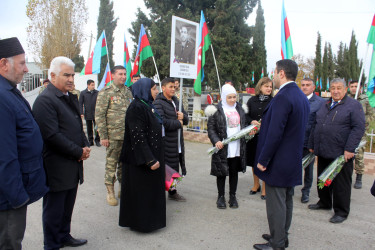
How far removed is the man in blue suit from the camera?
2.90m

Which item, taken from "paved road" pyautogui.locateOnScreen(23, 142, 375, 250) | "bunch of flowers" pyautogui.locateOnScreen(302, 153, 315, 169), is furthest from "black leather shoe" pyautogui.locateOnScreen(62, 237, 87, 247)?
"bunch of flowers" pyautogui.locateOnScreen(302, 153, 315, 169)

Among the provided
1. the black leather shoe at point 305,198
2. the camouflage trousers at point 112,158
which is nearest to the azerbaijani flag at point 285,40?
the black leather shoe at point 305,198

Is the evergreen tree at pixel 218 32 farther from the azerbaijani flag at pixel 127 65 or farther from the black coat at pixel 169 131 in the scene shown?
the black coat at pixel 169 131

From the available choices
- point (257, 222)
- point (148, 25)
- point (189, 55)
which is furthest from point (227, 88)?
point (148, 25)

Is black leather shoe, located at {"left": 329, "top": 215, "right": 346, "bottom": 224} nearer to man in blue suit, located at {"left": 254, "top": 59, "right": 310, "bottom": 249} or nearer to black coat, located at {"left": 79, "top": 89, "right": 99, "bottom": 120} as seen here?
man in blue suit, located at {"left": 254, "top": 59, "right": 310, "bottom": 249}

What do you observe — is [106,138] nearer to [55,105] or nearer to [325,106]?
[55,105]

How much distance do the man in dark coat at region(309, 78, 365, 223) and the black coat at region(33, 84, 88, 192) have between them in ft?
11.1

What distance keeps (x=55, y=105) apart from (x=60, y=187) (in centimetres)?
81

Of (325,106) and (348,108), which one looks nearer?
(348,108)

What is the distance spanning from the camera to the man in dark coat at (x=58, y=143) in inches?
108

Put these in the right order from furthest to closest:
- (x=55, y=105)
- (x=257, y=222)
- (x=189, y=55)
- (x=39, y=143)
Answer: (x=189, y=55)
(x=257, y=222)
(x=55, y=105)
(x=39, y=143)

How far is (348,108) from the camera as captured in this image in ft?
13.2

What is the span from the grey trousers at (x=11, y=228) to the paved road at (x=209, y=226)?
1340 mm

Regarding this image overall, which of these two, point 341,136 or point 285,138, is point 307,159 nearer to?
point 341,136
